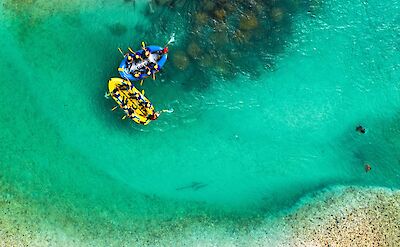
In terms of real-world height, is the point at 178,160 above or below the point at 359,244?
above

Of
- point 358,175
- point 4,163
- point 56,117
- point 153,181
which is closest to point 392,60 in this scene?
point 358,175

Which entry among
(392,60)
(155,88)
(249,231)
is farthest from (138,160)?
(392,60)

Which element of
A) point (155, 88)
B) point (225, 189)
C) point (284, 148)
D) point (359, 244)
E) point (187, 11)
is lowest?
point (359, 244)

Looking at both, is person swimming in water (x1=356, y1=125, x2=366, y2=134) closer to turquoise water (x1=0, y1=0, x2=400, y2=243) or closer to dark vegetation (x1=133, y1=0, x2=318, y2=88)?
turquoise water (x1=0, y1=0, x2=400, y2=243)

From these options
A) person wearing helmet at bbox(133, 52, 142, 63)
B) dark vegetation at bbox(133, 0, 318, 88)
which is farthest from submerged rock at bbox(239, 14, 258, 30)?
person wearing helmet at bbox(133, 52, 142, 63)

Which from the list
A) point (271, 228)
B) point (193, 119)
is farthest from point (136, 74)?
point (271, 228)

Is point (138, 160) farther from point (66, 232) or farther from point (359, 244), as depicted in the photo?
point (359, 244)

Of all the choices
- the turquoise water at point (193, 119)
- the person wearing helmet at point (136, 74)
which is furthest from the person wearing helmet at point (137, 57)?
the turquoise water at point (193, 119)

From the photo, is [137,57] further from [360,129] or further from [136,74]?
[360,129]
